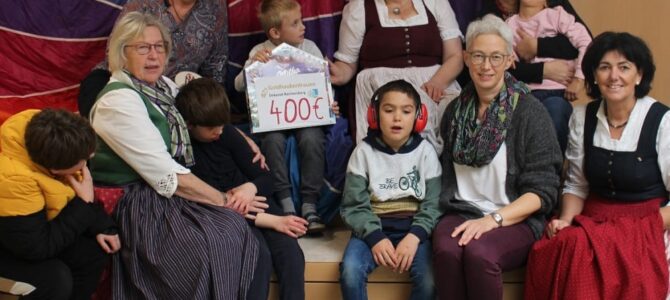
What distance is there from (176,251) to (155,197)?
0.21m

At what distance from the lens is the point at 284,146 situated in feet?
10.1

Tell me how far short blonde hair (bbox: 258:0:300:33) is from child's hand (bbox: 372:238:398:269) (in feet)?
3.56

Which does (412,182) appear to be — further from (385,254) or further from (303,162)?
(303,162)

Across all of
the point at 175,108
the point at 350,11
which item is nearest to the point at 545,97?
the point at 350,11

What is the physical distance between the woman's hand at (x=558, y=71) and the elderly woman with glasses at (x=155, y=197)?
1384 mm

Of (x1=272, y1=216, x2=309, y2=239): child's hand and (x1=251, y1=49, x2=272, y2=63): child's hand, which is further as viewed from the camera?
(x1=251, y1=49, x2=272, y2=63): child's hand

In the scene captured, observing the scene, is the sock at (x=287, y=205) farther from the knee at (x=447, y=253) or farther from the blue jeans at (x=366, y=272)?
the knee at (x=447, y=253)

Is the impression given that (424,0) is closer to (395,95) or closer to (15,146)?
(395,95)

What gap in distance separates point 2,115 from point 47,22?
20.7 inches

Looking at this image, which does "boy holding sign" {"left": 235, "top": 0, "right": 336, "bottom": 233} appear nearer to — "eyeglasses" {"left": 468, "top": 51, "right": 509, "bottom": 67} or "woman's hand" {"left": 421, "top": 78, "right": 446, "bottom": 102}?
"woman's hand" {"left": 421, "top": 78, "right": 446, "bottom": 102}

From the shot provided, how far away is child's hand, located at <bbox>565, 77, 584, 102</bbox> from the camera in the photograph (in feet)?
10.2

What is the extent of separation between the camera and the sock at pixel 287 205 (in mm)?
2961

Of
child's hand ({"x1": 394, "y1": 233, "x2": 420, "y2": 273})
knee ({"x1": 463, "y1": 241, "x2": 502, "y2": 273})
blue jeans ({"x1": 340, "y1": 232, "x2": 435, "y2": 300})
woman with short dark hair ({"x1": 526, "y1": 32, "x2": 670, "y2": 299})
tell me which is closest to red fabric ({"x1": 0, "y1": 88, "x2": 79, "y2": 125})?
blue jeans ({"x1": 340, "y1": 232, "x2": 435, "y2": 300})

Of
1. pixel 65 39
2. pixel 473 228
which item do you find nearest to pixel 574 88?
pixel 473 228
